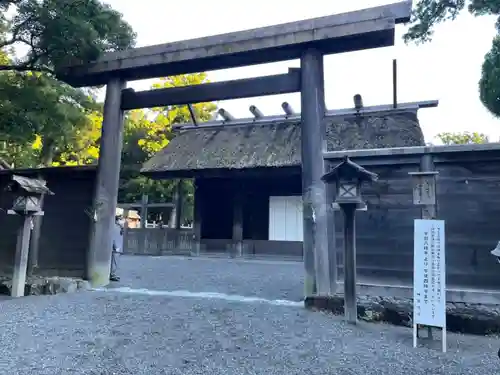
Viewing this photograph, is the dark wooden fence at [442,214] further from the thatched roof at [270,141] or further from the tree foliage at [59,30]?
the thatched roof at [270,141]

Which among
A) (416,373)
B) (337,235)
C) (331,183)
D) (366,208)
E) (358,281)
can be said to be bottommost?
(416,373)

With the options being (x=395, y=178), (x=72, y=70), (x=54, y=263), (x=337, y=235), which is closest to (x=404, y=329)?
(x=337, y=235)

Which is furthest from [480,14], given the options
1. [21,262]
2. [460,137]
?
[460,137]

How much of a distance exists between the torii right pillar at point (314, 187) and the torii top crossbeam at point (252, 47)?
0.30m

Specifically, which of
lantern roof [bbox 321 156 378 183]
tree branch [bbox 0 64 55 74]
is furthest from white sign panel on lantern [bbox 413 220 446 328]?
tree branch [bbox 0 64 55 74]

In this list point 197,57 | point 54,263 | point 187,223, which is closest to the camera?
point 197,57

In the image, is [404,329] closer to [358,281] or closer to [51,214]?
[358,281]

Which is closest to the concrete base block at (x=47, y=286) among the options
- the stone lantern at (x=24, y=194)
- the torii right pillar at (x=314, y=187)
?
the stone lantern at (x=24, y=194)

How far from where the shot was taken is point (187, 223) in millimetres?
23719

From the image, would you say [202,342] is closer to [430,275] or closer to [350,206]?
[350,206]

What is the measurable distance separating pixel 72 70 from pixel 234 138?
27.4 ft

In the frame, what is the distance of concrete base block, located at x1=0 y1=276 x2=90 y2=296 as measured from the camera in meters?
6.07

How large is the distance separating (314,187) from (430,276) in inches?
76.4

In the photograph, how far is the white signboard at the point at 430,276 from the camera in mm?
3867
